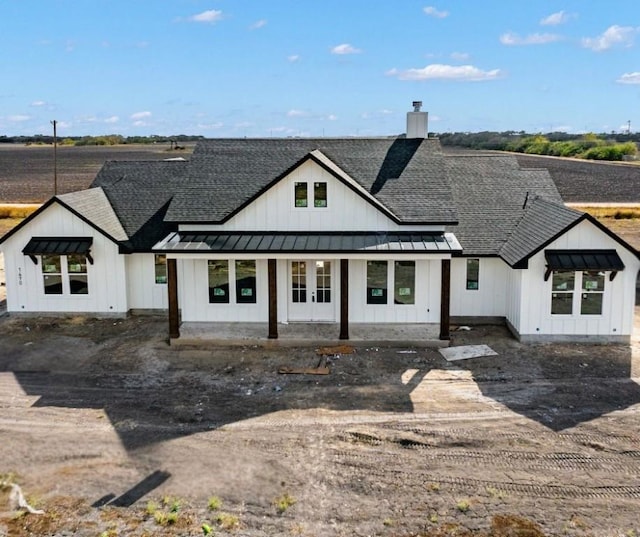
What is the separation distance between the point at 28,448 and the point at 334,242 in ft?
29.7

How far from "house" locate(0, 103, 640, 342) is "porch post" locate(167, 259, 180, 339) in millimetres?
30

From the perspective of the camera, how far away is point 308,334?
17.8m

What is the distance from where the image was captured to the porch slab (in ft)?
57.0

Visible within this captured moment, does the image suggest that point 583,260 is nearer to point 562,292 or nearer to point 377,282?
point 562,292

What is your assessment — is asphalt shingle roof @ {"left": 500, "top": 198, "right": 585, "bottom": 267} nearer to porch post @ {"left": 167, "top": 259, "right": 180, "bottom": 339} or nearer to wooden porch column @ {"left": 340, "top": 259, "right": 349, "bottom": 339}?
wooden porch column @ {"left": 340, "top": 259, "right": 349, "bottom": 339}

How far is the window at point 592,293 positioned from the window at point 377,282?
5225 millimetres

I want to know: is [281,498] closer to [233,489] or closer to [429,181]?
[233,489]

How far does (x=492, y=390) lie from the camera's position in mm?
14430

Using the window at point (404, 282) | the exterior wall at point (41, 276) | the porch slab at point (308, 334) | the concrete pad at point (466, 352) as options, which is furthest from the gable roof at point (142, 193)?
the concrete pad at point (466, 352)

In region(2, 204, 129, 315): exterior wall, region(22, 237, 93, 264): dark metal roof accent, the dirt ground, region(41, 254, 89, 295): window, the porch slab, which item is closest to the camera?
the dirt ground

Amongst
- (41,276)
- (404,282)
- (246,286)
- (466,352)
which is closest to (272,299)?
(246,286)

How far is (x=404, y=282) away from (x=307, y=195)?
12.0 ft

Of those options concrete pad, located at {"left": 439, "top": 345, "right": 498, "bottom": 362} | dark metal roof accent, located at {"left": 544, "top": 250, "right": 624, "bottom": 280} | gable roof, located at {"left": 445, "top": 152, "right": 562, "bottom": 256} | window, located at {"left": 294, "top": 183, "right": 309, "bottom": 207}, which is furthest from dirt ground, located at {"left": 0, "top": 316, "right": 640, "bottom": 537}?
window, located at {"left": 294, "top": 183, "right": 309, "bottom": 207}

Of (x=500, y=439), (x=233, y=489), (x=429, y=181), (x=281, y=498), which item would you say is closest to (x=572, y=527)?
(x=500, y=439)
